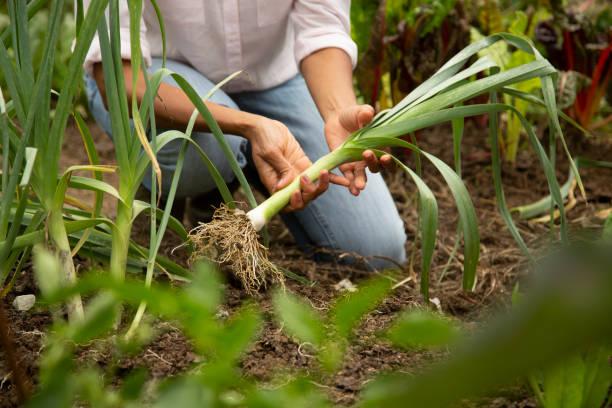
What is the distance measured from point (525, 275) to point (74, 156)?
170 cm

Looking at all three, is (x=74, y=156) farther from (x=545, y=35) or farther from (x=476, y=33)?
(x=545, y=35)

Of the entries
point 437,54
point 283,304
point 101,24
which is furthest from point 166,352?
point 437,54

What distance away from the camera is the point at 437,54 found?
7.89 feet

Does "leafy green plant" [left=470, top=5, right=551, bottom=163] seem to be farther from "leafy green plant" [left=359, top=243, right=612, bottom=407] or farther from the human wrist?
"leafy green plant" [left=359, top=243, right=612, bottom=407]

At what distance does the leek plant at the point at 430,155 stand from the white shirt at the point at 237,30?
497 millimetres

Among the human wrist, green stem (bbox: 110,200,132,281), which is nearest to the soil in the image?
green stem (bbox: 110,200,132,281)

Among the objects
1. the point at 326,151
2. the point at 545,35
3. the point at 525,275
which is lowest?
the point at 525,275

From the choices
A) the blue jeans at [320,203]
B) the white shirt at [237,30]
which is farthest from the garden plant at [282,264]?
the white shirt at [237,30]

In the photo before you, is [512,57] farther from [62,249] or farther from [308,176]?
[62,249]

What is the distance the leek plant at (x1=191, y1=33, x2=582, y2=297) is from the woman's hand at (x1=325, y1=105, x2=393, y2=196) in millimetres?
55

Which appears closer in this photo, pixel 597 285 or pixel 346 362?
pixel 597 285

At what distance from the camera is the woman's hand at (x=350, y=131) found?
138 cm

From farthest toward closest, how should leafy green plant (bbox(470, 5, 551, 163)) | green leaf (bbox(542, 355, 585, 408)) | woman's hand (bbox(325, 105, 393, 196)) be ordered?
1. leafy green plant (bbox(470, 5, 551, 163))
2. woman's hand (bbox(325, 105, 393, 196))
3. green leaf (bbox(542, 355, 585, 408))

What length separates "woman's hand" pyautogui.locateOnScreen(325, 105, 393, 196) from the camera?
1380mm
